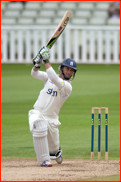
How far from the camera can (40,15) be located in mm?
23016

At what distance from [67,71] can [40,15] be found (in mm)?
17882

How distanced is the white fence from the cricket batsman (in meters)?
14.6

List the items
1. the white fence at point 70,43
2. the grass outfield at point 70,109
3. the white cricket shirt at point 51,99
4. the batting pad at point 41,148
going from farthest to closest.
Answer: the white fence at point 70,43 < the grass outfield at point 70,109 < the white cricket shirt at point 51,99 < the batting pad at point 41,148

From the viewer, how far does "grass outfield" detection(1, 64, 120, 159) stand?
6727 mm

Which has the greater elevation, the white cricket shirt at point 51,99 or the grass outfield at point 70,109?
the white cricket shirt at point 51,99

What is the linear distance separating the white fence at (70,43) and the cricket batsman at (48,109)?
14645 mm

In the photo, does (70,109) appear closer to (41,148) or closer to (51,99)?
(51,99)

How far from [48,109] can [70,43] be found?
1515cm

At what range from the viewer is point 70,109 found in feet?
33.5

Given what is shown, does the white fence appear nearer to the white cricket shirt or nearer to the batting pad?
the white cricket shirt

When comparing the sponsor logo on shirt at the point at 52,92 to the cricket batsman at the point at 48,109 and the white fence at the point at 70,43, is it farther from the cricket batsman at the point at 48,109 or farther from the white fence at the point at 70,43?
the white fence at the point at 70,43

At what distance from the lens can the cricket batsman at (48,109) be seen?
5.25m

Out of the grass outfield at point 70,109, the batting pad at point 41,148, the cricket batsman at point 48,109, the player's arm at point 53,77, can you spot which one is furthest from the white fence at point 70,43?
the batting pad at point 41,148

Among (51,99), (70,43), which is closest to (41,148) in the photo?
(51,99)
